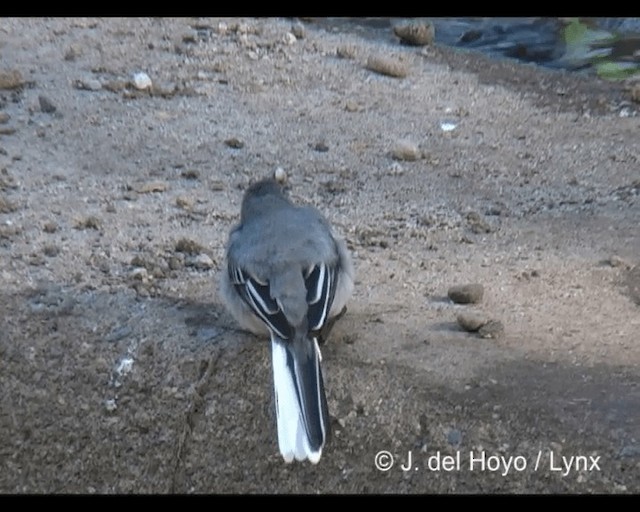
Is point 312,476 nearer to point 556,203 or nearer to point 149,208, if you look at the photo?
point 149,208

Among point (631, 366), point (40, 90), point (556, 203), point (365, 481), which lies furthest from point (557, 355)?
point (40, 90)

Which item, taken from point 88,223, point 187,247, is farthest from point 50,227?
point 187,247

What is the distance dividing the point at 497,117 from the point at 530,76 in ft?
4.00

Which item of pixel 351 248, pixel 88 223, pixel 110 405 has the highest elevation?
pixel 88 223

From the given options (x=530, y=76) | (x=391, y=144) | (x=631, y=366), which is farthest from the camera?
(x=530, y=76)

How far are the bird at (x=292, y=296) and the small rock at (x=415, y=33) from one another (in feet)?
16.4

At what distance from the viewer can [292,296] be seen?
5.79 m

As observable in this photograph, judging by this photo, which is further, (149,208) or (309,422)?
(149,208)

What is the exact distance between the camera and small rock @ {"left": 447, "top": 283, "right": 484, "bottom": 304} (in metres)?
6.64

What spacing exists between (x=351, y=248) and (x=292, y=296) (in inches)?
67.5

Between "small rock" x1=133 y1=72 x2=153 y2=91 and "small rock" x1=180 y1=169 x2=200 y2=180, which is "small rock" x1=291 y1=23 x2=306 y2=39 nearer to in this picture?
"small rock" x1=133 y1=72 x2=153 y2=91

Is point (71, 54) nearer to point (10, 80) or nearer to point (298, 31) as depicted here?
point (10, 80)

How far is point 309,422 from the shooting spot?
530cm

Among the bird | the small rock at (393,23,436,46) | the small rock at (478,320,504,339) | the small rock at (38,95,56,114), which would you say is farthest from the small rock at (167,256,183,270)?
the small rock at (393,23,436,46)
